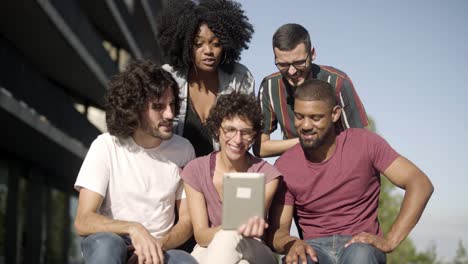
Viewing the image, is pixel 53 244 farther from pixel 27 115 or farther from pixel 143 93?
pixel 143 93

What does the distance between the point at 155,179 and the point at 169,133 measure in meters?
0.33

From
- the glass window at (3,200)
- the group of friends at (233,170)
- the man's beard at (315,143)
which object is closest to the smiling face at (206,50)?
the group of friends at (233,170)

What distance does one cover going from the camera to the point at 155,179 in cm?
479

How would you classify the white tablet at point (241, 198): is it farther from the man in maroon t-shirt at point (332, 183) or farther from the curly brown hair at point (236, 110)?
the curly brown hair at point (236, 110)

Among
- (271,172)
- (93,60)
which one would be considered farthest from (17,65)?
(271,172)

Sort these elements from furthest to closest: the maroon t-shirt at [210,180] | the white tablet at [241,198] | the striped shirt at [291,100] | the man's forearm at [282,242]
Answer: the striped shirt at [291,100] → the maroon t-shirt at [210,180] → the man's forearm at [282,242] → the white tablet at [241,198]

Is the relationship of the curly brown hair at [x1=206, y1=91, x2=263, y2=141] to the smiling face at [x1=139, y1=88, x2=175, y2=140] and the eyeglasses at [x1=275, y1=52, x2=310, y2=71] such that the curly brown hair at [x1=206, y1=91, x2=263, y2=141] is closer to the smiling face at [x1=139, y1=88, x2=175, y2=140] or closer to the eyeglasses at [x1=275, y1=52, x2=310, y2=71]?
the smiling face at [x1=139, y1=88, x2=175, y2=140]

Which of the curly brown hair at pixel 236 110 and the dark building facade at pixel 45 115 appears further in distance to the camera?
the dark building facade at pixel 45 115

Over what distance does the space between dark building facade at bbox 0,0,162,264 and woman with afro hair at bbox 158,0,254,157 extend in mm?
8384

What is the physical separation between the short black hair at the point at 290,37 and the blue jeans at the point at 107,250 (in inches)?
72.2

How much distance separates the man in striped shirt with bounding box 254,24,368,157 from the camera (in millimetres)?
5281

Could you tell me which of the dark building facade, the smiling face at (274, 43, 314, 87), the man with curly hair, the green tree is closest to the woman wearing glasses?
the man with curly hair

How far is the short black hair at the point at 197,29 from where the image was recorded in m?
5.68

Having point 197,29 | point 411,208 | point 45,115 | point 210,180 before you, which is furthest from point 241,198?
point 45,115
